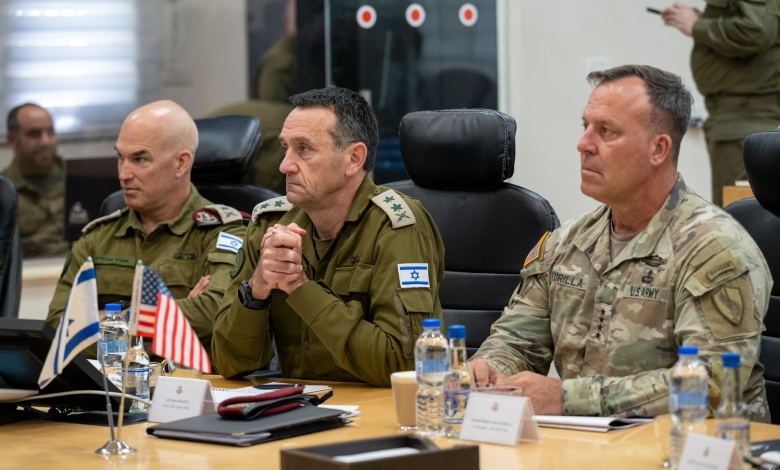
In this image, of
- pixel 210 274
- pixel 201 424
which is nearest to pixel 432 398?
pixel 201 424

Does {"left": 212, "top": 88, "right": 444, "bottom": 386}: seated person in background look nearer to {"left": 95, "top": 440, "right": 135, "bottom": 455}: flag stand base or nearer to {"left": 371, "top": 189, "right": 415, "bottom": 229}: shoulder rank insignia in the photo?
{"left": 371, "top": 189, "right": 415, "bottom": 229}: shoulder rank insignia

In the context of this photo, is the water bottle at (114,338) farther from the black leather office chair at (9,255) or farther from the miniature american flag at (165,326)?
the black leather office chair at (9,255)

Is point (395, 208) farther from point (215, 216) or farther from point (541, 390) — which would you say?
point (215, 216)

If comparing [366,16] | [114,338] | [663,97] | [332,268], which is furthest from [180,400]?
[366,16]

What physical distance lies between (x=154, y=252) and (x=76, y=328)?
1.65 metres

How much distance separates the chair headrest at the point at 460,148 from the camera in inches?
107

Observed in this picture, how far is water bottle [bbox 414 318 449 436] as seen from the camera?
1.67m

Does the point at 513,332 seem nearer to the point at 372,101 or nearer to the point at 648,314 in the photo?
the point at 648,314

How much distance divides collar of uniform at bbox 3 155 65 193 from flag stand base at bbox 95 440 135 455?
374cm

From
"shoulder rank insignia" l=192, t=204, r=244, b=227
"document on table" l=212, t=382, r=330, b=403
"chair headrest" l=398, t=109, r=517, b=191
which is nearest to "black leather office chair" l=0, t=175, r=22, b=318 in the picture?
"shoulder rank insignia" l=192, t=204, r=244, b=227

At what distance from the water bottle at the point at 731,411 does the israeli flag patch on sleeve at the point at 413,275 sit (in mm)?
1031

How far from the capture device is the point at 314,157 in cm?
250

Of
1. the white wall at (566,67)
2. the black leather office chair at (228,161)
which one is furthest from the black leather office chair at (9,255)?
the white wall at (566,67)

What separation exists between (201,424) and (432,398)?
0.40 m
